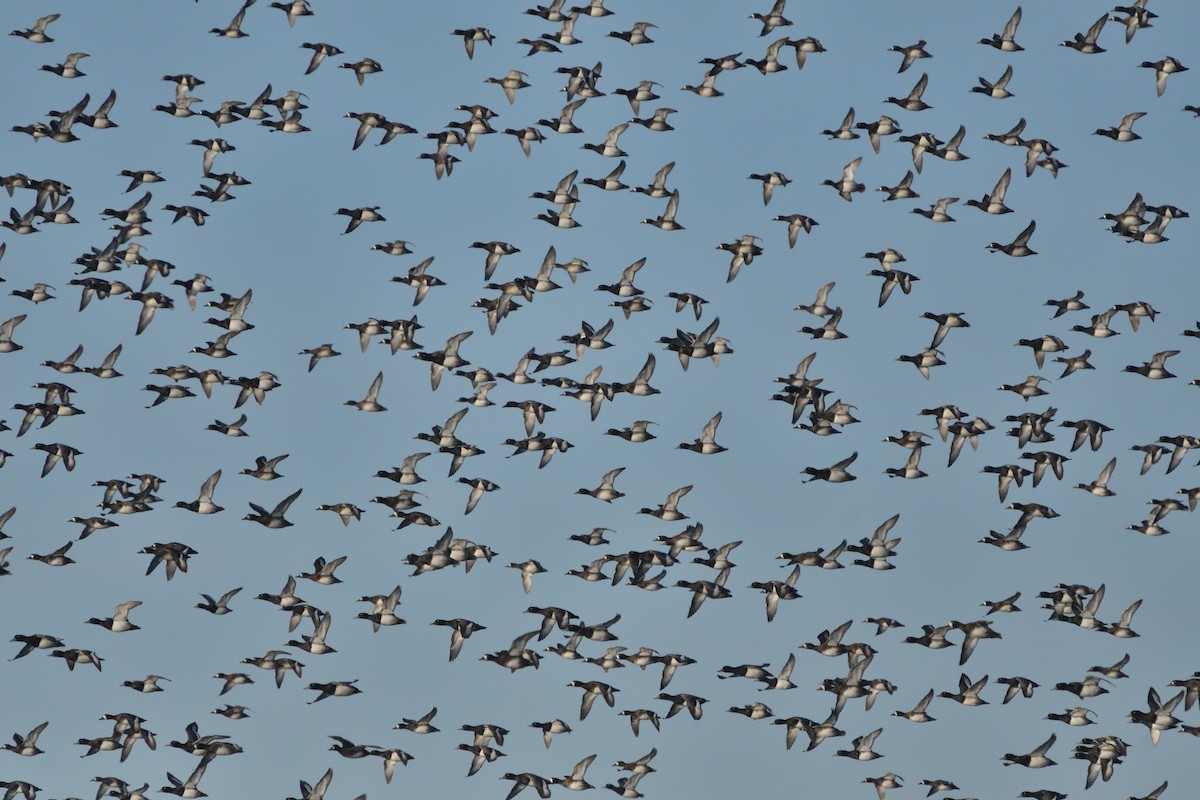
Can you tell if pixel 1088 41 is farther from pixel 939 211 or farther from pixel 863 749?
pixel 863 749

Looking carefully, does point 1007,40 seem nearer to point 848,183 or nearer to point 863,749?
point 848,183

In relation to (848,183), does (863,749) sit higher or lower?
lower

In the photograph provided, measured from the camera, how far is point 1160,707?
76.1 meters

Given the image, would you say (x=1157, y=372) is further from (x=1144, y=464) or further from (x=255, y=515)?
(x=255, y=515)

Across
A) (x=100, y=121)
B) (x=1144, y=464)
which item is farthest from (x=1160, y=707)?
(x=100, y=121)

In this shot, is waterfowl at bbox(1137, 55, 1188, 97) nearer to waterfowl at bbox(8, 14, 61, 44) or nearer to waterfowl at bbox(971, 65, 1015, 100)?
waterfowl at bbox(971, 65, 1015, 100)

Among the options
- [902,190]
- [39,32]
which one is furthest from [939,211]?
[39,32]

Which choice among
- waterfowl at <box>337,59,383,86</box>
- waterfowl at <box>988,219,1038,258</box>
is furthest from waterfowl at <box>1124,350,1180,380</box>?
waterfowl at <box>337,59,383,86</box>

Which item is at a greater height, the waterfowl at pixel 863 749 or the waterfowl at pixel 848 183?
the waterfowl at pixel 848 183

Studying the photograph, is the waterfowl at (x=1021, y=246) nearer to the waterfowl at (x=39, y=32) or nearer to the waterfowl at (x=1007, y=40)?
the waterfowl at (x=1007, y=40)

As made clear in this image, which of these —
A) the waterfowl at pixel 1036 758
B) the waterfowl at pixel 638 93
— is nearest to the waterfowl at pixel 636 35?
the waterfowl at pixel 638 93

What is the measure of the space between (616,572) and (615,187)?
13.5 meters

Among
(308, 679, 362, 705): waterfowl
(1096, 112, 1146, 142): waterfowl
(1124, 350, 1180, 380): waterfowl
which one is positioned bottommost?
(308, 679, 362, 705): waterfowl

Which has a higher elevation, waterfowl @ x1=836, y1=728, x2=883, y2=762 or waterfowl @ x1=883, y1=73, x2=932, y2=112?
waterfowl @ x1=883, y1=73, x2=932, y2=112
